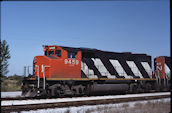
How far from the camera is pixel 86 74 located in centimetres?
1480

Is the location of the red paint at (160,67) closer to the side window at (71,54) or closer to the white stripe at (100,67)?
the white stripe at (100,67)

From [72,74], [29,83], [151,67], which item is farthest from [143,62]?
[29,83]

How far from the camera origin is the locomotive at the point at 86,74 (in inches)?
514

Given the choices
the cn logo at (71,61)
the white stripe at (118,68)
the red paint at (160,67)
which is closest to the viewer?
the cn logo at (71,61)

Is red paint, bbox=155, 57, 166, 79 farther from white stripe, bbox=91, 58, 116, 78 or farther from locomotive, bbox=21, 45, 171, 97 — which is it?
white stripe, bbox=91, 58, 116, 78

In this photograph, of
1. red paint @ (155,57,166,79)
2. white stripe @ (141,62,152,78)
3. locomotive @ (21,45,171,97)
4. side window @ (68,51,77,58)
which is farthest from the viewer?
red paint @ (155,57,166,79)

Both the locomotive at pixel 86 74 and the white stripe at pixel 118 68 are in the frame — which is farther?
the white stripe at pixel 118 68

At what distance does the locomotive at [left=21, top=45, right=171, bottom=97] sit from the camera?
13.1 meters

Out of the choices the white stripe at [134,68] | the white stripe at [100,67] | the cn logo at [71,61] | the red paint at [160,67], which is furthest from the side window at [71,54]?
the red paint at [160,67]

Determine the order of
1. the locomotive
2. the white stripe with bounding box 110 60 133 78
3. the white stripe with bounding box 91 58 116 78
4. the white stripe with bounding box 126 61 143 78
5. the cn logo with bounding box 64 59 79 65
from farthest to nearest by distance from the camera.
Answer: the white stripe with bounding box 126 61 143 78 < the white stripe with bounding box 110 60 133 78 < the white stripe with bounding box 91 58 116 78 < the cn logo with bounding box 64 59 79 65 < the locomotive

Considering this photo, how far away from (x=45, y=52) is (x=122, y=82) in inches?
261

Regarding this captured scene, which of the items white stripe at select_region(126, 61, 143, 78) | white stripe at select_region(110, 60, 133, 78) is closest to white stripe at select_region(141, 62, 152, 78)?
white stripe at select_region(126, 61, 143, 78)

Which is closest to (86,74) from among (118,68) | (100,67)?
(100,67)

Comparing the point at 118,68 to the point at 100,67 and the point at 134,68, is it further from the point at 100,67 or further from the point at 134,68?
the point at 134,68
